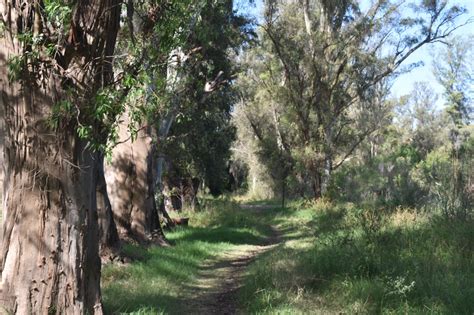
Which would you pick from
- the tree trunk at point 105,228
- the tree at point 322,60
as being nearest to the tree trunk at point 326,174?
the tree at point 322,60

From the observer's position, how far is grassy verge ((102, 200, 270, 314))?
24.6 feet

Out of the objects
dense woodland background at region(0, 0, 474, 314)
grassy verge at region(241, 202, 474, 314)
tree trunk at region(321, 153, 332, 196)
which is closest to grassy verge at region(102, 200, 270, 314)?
dense woodland background at region(0, 0, 474, 314)

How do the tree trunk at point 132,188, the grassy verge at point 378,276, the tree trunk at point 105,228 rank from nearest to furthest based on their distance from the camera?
the grassy verge at point 378,276 → the tree trunk at point 105,228 → the tree trunk at point 132,188

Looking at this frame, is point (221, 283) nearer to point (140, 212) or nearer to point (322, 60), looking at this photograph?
point (140, 212)

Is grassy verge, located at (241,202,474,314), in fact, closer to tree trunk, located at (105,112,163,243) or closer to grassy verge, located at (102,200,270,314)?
grassy verge, located at (102,200,270,314)

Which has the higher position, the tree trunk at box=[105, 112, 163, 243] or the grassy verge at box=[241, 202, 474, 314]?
the tree trunk at box=[105, 112, 163, 243]

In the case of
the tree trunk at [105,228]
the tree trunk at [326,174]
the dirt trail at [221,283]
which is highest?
the tree trunk at [326,174]

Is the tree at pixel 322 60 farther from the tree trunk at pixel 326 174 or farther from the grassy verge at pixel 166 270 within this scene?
the grassy verge at pixel 166 270

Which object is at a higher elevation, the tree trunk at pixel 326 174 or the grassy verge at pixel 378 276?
the tree trunk at pixel 326 174

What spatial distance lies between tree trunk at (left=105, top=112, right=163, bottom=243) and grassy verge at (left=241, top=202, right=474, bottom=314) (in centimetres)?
433

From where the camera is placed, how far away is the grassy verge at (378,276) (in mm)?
6754

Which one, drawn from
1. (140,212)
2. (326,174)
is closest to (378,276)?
(140,212)

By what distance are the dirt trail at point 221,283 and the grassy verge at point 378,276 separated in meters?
0.41

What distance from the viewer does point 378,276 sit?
7.93 meters
